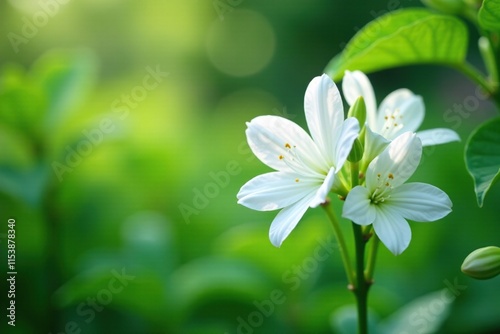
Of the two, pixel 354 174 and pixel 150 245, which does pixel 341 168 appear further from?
pixel 150 245

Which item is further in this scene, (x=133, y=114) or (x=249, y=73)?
(x=249, y=73)

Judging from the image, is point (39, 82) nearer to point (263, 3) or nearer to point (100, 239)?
point (100, 239)

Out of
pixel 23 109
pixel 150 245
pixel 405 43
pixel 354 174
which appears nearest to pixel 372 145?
pixel 354 174

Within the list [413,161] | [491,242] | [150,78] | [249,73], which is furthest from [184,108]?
[413,161]

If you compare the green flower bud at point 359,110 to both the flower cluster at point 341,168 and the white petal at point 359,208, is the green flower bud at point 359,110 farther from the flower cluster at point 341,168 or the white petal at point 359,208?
the white petal at point 359,208

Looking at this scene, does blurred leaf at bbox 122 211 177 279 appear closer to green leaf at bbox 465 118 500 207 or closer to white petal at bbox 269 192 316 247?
white petal at bbox 269 192 316 247

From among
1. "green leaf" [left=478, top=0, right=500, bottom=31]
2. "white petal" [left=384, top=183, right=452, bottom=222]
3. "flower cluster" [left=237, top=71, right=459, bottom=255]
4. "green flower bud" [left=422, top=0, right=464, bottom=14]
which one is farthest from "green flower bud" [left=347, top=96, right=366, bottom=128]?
"green flower bud" [left=422, top=0, right=464, bottom=14]
